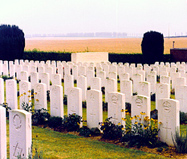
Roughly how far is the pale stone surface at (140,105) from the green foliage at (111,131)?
1.73 ft

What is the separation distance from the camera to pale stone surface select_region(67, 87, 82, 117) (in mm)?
8477

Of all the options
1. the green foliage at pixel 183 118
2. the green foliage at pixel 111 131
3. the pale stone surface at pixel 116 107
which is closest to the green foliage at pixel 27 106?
the green foliage at pixel 111 131

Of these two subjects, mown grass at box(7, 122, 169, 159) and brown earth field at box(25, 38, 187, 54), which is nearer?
mown grass at box(7, 122, 169, 159)

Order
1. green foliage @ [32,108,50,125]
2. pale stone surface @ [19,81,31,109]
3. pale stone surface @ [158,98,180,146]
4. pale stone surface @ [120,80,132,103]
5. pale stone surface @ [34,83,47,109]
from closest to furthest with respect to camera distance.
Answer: pale stone surface @ [158,98,180,146], green foliage @ [32,108,50,125], pale stone surface @ [34,83,47,109], pale stone surface @ [19,81,31,109], pale stone surface @ [120,80,132,103]

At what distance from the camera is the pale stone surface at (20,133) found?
17.6 feet

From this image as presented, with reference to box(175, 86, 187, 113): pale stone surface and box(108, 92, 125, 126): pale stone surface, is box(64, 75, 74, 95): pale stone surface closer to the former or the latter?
box(175, 86, 187, 113): pale stone surface

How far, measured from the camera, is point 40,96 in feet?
30.6

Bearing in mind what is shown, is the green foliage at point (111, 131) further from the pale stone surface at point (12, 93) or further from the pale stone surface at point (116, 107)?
the pale stone surface at point (12, 93)

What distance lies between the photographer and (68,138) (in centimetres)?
772

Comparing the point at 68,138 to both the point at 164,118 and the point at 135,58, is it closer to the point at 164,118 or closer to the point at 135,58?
the point at 164,118

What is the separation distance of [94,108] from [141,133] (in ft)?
5.04

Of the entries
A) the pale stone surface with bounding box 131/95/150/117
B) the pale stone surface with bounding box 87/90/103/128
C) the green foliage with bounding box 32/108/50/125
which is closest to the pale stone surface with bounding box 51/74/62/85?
the green foliage with bounding box 32/108/50/125

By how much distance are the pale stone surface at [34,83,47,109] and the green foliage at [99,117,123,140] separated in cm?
237

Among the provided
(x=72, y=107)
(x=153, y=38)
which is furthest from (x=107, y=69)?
(x=72, y=107)
